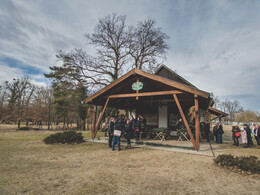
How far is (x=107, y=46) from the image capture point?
1984 centimetres

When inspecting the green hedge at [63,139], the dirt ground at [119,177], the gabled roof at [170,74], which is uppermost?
the gabled roof at [170,74]

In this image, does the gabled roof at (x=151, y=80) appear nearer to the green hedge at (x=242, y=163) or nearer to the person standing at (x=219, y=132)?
the green hedge at (x=242, y=163)

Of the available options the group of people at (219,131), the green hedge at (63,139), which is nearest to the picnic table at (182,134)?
the group of people at (219,131)

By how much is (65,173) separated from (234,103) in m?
90.7

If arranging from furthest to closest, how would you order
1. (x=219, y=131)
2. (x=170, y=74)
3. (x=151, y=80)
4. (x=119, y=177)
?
(x=170, y=74)
(x=219, y=131)
(x=151, y=80)
(x=119, y=177)

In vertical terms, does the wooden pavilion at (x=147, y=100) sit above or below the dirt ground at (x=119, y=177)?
above

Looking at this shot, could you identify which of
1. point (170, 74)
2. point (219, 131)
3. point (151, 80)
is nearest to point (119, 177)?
point (151, 80)

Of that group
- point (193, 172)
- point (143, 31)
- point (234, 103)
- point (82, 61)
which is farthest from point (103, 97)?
point (234, 103)

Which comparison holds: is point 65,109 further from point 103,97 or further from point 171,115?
point 171,115

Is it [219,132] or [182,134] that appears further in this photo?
A: [219,132]

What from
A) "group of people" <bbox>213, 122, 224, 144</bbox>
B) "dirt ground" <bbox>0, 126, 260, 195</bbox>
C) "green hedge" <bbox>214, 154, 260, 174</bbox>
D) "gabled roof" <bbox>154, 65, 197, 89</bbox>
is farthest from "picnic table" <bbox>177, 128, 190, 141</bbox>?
"gabled roof" <bbox>154, 65, 197, 89</bbox>

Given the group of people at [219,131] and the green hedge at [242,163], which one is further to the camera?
the group of people at [219,131]

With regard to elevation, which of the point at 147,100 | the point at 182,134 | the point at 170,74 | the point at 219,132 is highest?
the point at 170,74

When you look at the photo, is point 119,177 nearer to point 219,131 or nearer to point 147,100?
point 147,100
